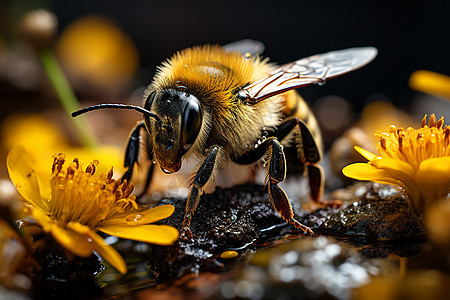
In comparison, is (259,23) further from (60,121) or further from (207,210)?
(207,210)

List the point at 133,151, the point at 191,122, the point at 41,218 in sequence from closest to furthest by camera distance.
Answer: the point at 41,218
the point at 191,122
the point at 133,151

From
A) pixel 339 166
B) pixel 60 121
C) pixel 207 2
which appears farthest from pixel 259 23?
pixel 339 166

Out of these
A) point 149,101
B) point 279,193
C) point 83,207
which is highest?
point 149,101

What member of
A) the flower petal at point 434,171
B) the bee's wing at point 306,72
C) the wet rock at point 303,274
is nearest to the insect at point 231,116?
the bee's wing at point 306,72

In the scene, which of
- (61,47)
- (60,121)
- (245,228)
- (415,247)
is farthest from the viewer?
(61,47)

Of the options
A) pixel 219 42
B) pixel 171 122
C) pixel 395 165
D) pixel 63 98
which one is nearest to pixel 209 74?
pixel 171 122

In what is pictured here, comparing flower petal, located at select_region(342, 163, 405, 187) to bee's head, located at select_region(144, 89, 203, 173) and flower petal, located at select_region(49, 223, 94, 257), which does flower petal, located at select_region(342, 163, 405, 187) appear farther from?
flower petal, located at select_region(49, 223, 94, 257)

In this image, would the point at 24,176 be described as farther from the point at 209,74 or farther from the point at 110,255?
the point at 209,74
